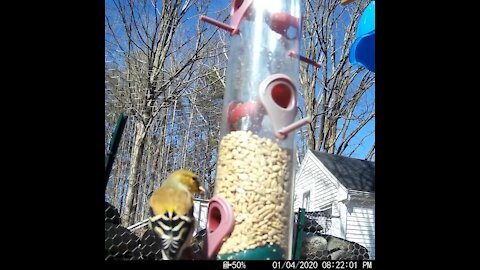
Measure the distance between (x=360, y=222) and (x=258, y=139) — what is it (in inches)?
104

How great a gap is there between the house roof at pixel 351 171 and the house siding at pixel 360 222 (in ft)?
0.45

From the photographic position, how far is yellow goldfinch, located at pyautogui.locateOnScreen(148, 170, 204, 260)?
1.03 metres

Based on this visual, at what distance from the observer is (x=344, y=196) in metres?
3.67

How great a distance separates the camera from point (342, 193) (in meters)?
3.71

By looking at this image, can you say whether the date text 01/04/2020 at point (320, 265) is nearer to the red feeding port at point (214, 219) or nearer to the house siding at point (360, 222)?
the red feeding port at point (214, 219)

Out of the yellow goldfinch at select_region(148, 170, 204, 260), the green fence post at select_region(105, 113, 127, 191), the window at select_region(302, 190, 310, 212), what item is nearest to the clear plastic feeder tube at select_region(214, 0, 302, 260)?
the yellow goldfinch at select_region(148, 170, 204, 260)

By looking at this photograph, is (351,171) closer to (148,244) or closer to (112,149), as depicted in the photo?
(148,244)

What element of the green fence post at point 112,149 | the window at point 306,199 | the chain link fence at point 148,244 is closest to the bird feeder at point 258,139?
the chain link fence at point 148,244

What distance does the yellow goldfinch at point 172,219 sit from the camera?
3.38ft

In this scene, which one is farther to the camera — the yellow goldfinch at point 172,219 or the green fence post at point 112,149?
the green fence post at point 112,149
